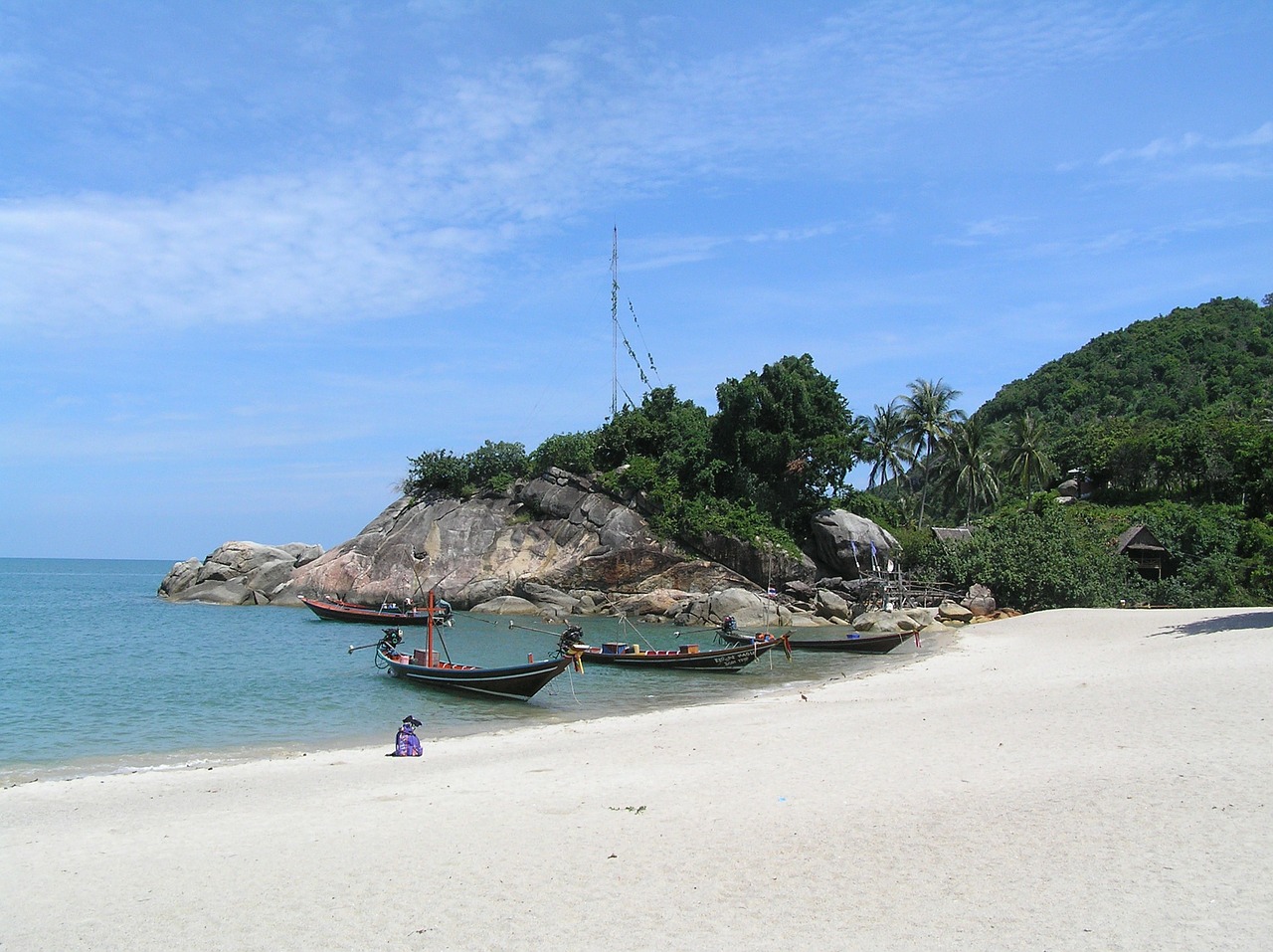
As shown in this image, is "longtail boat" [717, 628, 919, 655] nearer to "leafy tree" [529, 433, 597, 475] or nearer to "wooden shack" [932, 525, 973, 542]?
"wooden shack" [932, 525, 973, 542]

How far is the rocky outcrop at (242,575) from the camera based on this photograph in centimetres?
5797

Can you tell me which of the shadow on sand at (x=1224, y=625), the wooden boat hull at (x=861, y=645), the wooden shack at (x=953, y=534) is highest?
the wooden shack at (x=953, y=534)

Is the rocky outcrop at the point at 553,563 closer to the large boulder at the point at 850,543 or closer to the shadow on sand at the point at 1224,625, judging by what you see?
the large boulder at the point at 850,543

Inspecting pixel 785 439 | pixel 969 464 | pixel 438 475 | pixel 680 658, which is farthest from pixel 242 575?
pixel 969 464

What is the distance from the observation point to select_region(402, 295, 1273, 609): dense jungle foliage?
129 ft

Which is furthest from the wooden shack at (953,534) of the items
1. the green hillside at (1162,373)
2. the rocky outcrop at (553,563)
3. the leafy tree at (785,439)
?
the green hillside at (1162,373)

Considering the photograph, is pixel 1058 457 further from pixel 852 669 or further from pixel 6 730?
pixel 6 730

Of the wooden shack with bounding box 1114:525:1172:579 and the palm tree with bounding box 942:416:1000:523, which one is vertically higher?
the palm tree with bounding box 942:416:1000:523

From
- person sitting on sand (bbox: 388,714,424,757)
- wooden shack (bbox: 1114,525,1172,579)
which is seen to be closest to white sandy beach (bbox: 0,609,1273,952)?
person sitting on sand (bbox: 388,714,424,757)

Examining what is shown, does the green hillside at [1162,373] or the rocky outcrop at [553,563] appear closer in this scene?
the rocky outcrop at [553,563]

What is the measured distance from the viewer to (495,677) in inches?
880

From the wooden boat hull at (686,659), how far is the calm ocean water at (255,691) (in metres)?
0.44

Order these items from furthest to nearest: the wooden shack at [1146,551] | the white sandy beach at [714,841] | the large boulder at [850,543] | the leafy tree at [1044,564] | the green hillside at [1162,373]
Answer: the green hillside at [1162,373] < the large boulder at [850,543] < the wooden shack at [1146,551] < the leafy tree at [1044,564] < the white sandy beach at [714,841]

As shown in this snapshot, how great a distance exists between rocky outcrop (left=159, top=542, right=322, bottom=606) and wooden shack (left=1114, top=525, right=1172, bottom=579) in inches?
1911
